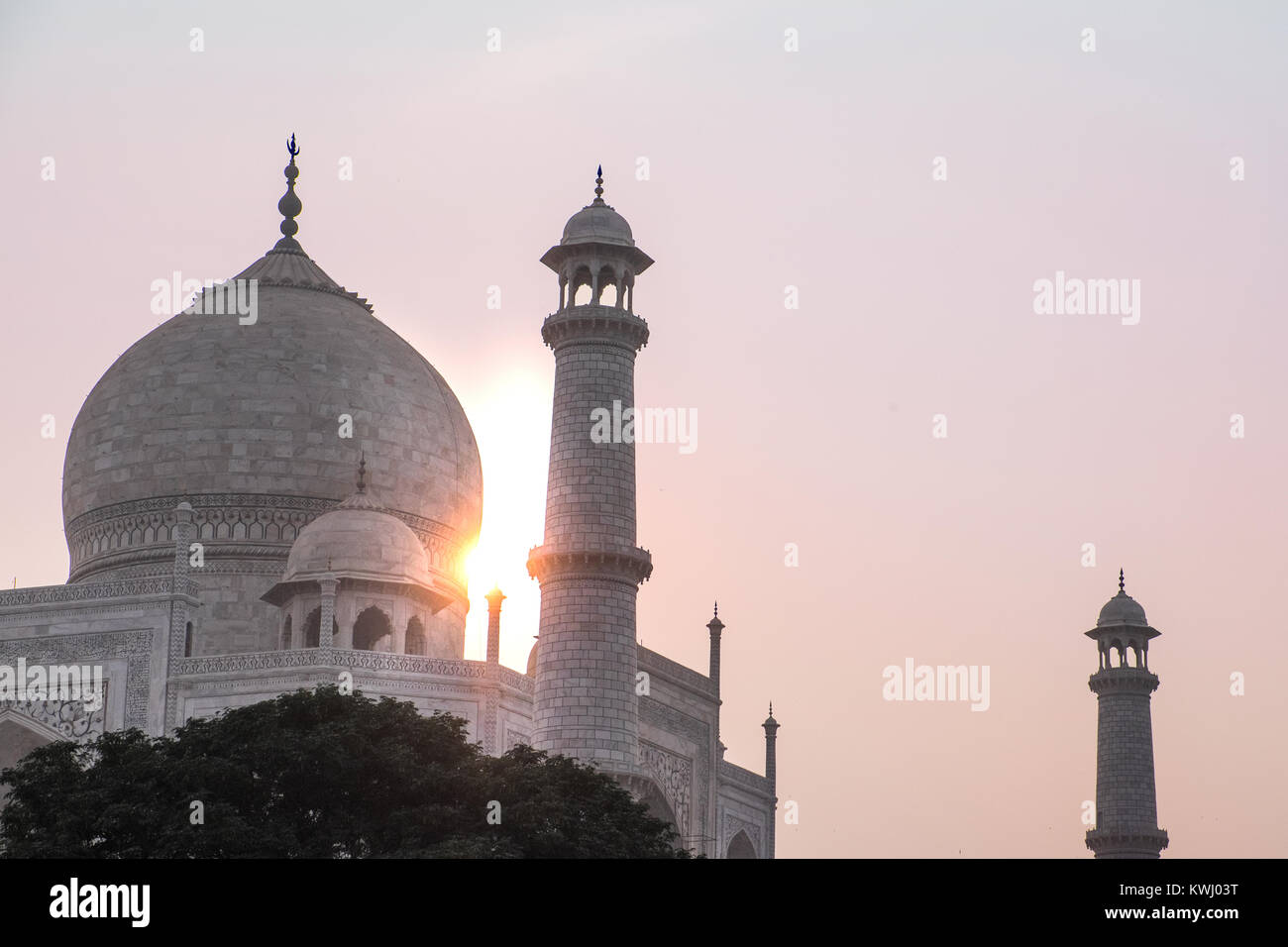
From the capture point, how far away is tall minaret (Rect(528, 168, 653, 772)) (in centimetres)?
2897

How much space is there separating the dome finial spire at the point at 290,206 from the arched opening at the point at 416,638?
10.9 m

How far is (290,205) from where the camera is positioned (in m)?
46.4

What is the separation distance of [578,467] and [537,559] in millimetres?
1378

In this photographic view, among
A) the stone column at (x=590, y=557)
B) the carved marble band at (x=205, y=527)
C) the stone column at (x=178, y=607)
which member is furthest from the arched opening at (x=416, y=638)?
the stone column at (x=590, y=557)

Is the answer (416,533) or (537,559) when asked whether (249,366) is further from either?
(537,559)

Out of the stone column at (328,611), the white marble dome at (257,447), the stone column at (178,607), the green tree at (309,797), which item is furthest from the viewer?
the white marble dome at (257,447)

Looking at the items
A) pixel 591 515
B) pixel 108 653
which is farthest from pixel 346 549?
pixel 591 515

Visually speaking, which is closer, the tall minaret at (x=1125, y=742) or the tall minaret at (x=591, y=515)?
the tall minaret at (x=591, y=515)

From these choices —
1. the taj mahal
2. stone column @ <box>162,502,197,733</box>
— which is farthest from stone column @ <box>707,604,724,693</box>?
stone column @ <box>162,502,197,733</box>

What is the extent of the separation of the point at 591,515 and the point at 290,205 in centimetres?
1921

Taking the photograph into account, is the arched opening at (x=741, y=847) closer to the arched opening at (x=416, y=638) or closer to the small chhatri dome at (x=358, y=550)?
the arched opening at (x=416, y=638)

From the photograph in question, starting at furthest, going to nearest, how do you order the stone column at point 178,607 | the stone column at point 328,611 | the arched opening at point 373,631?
the arched opening at point 373,631
the stone column at point 328,611
the stone column at point 178,607

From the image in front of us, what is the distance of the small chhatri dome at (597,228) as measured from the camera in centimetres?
3073
